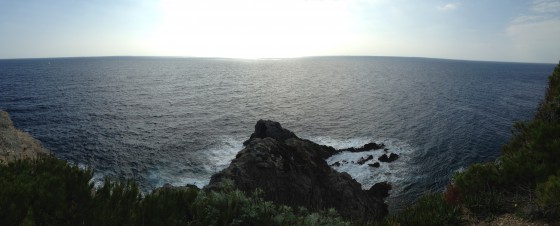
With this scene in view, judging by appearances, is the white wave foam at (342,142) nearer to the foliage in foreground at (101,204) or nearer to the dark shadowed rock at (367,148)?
the dark shadowed rock at (367,148)

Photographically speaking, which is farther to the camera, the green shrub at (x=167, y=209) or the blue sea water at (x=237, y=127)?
the blue sea water at (x=237, y=127)

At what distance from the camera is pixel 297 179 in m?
27.2

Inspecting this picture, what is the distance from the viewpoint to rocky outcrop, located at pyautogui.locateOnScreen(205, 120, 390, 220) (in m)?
24.5

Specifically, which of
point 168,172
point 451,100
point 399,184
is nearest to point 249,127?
point 168,172

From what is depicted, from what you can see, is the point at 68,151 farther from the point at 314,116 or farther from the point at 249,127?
the point at 314,116

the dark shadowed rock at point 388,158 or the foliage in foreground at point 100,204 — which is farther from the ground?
the foliage in foreground at point 100,204

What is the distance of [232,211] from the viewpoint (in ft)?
27.3

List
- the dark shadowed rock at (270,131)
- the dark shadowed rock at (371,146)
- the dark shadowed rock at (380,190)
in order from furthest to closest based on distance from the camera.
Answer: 1. the dark shadowed rock at (371,146)
2. the dark shadowed rock at (270,131)
3. the dark shadowed rock at (380,190)

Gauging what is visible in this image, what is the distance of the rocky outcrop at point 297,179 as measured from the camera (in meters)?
24.5

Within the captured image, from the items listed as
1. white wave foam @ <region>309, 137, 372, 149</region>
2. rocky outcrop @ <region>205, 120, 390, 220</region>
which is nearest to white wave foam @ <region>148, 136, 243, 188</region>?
rocky outcrop @ <region>205, 120, 390, 220</region>

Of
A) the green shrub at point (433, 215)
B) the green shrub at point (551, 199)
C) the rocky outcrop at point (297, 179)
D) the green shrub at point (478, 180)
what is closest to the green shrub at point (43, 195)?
the green shrub at point (433, 215)

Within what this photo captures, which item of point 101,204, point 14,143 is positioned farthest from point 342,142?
point 101,204

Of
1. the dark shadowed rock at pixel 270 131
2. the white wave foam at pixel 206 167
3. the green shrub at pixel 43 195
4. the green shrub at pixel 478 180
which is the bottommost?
the white wave foam at pixel 206 167

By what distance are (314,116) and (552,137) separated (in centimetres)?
5662
